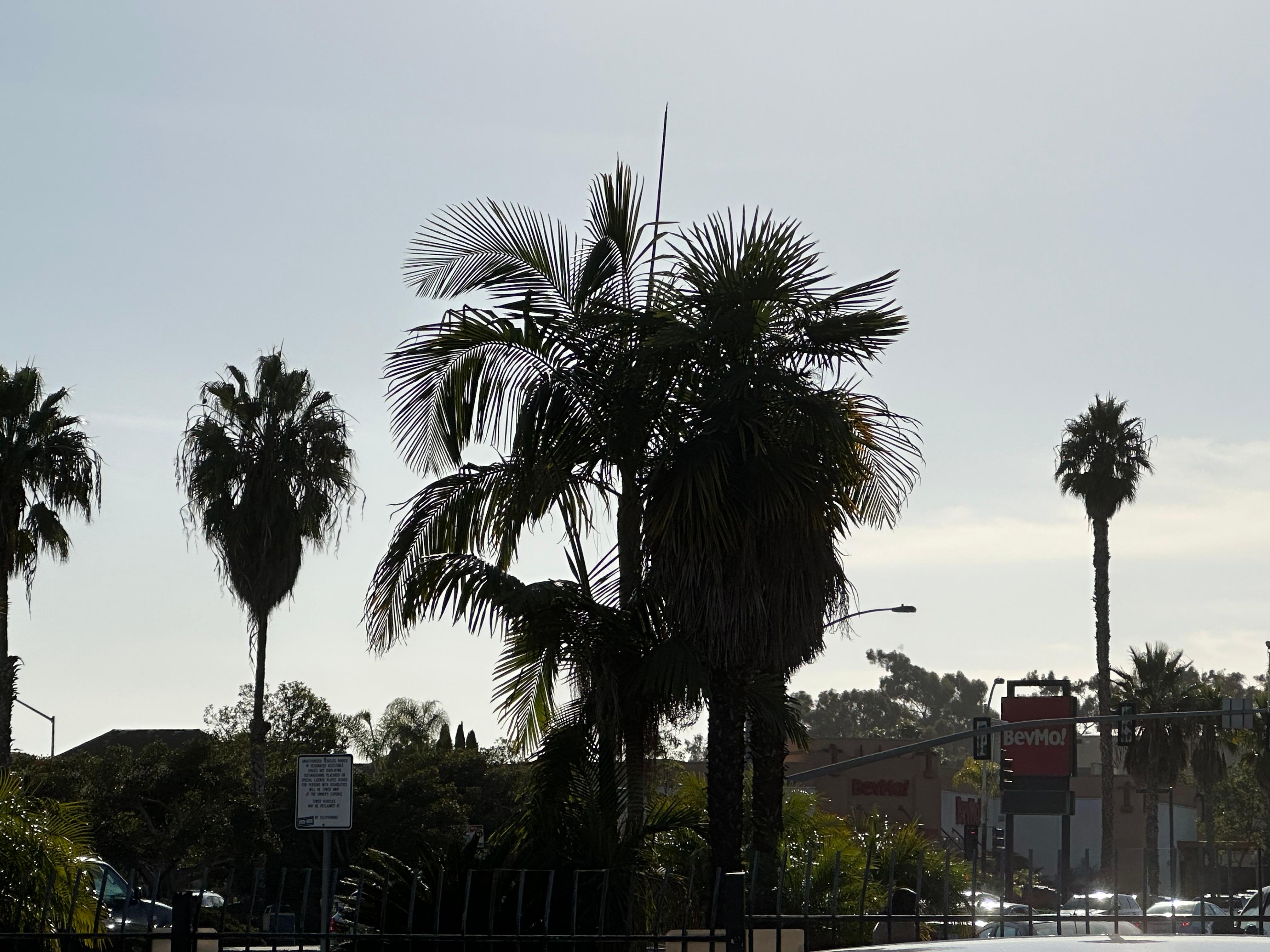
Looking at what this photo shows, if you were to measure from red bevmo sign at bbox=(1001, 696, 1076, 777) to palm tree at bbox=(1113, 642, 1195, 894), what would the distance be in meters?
2.08

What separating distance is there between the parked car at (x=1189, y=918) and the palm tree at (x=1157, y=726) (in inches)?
499

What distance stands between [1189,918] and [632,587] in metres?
4.82

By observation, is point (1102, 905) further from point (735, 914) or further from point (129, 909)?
point (735, 914)

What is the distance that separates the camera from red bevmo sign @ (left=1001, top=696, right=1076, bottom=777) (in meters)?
52.0

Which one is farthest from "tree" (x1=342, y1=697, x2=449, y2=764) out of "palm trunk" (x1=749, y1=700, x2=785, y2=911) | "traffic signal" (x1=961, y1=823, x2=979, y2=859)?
"palm trunk" (x1=749, y1=700, x2=785, y2=911)

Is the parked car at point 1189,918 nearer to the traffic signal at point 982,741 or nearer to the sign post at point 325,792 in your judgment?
the traffic signal at point 982,741

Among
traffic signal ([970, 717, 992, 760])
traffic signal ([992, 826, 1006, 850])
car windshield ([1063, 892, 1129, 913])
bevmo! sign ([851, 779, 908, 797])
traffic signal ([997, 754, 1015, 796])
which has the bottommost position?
car windshield ([1063, 892, 1129, 913])

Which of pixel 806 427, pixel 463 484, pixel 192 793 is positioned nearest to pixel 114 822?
pixel 192 793

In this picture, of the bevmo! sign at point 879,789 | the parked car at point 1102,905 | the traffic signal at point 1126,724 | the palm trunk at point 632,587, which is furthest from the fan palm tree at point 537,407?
the bevmo! sign at point 879,789

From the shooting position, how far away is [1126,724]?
3866cm

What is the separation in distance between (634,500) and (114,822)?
16.8m

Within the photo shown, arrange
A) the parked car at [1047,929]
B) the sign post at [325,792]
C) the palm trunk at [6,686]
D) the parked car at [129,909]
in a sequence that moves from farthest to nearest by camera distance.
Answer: the palm trunk at [6,686], the parked car at [1047,929], the parked car at [129,909], the sign post at [325,792]

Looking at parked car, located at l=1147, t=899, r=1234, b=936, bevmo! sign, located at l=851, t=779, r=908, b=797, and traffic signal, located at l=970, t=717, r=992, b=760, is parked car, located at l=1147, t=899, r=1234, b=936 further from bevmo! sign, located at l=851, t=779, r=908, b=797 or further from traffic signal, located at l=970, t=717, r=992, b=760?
bevmo! sign, located at l=851, t=779, r=908, b=797

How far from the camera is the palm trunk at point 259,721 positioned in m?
29.3
